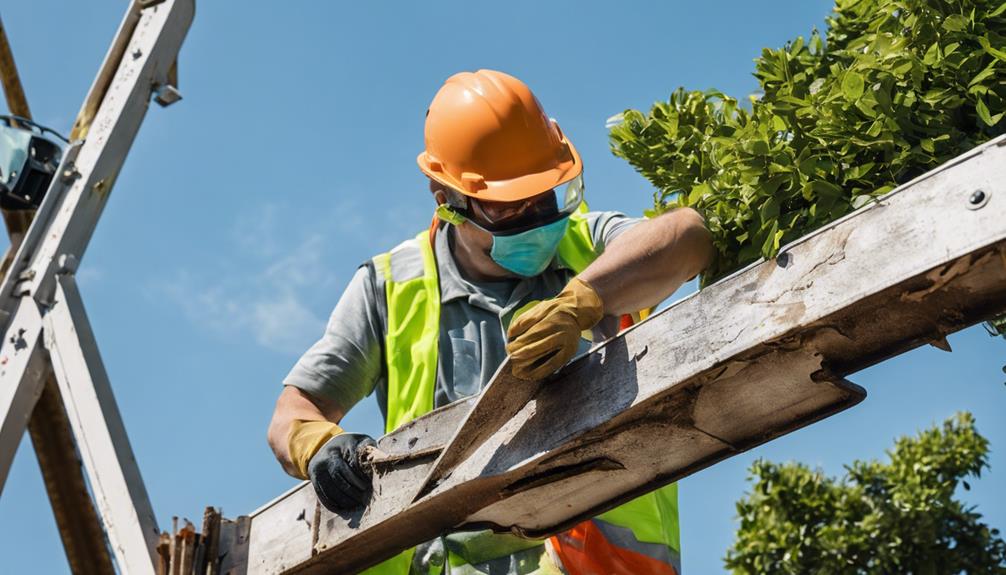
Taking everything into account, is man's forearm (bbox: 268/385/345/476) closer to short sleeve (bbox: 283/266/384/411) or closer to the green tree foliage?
short sleeve (bbox: 283/266/384/411)

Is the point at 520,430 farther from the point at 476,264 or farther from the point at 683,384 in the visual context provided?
the point at 476,264

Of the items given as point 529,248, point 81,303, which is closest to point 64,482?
point 81,303

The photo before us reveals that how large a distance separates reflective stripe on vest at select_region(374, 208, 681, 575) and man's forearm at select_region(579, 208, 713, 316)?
0.61 m

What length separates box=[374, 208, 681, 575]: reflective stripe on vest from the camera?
409 cm

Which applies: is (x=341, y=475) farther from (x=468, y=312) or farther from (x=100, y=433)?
(x=100, y=433)

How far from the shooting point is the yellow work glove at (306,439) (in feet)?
13.3

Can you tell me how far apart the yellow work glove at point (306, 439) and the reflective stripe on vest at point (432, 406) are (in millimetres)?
235

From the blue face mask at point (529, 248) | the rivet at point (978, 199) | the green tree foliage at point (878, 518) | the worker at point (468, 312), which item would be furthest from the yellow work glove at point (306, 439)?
the green tree foliage at point (878, 518)

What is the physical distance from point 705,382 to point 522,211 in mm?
1020

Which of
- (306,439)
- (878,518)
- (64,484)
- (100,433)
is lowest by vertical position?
(306,439)

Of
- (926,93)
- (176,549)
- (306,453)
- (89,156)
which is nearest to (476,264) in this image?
(306,453)

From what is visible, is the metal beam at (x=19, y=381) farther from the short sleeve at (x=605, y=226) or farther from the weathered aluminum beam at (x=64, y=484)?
the short sleeve at (x=605, y=226)

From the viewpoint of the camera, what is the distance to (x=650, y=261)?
3773mm

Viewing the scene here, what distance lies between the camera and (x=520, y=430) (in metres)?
3.67
